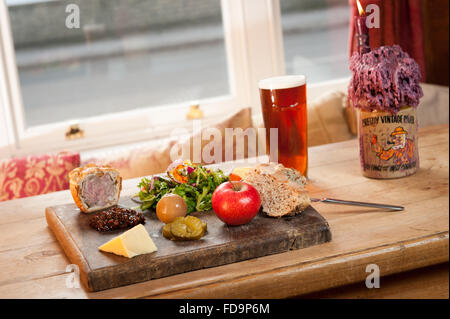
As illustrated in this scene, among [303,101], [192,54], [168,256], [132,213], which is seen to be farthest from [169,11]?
[168,256]

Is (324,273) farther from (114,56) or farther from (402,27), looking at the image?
(114,56)

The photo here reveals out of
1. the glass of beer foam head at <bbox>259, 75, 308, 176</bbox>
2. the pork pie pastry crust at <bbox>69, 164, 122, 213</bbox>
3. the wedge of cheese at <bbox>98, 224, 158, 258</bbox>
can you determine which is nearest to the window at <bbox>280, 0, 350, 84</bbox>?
the glass of beer foam head at <bbox>259, 75, 308, 176</bbox>

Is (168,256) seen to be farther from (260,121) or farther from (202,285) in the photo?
(260,121)

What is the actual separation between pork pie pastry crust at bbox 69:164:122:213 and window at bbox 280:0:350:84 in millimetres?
1997

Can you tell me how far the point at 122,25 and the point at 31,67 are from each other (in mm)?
497

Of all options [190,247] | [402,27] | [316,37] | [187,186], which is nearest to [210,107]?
[316,37]

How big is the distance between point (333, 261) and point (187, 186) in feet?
1.32

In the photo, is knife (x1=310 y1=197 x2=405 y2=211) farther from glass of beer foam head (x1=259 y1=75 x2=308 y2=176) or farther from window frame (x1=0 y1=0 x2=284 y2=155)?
window frame (x1=0 y1=0 x2=284 y2=155)

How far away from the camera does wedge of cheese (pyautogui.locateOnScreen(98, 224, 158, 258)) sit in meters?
0.95

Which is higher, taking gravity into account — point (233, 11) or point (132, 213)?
point (233, 11)

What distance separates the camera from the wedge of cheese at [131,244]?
37.6 inches

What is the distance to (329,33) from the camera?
3.18 meters

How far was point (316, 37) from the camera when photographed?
10.4 feet

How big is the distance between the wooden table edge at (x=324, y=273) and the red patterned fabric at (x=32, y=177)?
138cm
